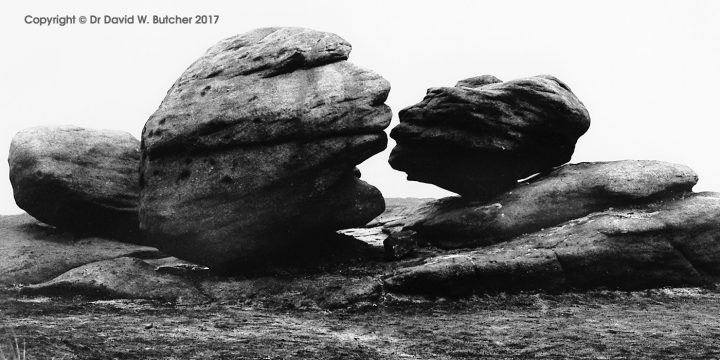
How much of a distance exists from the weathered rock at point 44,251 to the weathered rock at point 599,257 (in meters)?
9.76

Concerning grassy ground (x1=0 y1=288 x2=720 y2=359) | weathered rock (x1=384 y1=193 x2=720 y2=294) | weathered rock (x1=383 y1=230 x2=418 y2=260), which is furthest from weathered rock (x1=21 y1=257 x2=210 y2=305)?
weathered rock (x1=384 y1=193 x2=720 y2=294)

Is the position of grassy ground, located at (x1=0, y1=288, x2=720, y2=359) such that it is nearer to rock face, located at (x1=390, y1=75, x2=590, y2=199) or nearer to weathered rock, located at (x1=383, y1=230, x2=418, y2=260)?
weathered rock, located at (x1=383, y1=230, x2=418, y2=260)

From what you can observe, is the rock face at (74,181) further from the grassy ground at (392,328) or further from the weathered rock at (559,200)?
the weathered rock at (559,200)

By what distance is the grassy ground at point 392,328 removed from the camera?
1329 centimetres

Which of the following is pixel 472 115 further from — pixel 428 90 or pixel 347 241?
pixel 347 241

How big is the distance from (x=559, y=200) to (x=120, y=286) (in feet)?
41.4

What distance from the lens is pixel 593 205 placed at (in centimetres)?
2127

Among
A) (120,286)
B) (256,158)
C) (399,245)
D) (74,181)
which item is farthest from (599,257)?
(74,181)

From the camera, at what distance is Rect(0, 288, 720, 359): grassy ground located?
1329cm

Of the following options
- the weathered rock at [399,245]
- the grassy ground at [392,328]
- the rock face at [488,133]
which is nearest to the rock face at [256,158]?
the weathered rock at [399,245]

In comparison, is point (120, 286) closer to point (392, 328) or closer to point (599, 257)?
point (392, 328)

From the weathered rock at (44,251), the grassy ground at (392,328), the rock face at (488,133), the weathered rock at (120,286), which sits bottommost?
the weathered rock at (44,251)

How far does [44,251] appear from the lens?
74.1 ft

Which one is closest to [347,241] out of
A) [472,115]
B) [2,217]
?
[472,115]
